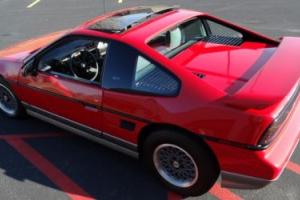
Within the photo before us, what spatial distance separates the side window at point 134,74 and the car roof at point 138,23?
0.46ft

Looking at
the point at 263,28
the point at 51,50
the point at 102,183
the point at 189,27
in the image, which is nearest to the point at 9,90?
the point at 51,50

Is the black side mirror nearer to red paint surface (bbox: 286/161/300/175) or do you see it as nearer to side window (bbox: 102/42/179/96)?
side window (bbox: 102/42/179/96)

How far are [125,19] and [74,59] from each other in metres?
0.82

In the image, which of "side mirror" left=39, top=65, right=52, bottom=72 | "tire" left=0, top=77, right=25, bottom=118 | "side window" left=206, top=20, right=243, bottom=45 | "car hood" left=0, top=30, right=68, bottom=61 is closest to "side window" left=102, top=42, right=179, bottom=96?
"side mirror" left=39, top=65, right=52, bottom=72

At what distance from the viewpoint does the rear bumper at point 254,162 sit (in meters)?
3.12

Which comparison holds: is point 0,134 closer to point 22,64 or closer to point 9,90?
point 9,90

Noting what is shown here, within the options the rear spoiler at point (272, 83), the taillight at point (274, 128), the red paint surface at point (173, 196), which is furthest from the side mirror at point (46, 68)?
the taillight at point (274, 128)

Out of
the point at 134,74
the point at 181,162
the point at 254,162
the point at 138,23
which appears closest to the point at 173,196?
the point at 181,162

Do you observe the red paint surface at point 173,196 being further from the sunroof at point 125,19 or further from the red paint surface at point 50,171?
the sunroof at point 125,19

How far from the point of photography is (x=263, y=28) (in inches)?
344

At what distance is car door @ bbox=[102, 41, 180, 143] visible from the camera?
3.47 meters

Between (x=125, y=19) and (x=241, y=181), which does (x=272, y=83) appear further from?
(x=125, y=19)

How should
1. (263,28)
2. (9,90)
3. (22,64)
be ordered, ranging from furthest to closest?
(263,28), (9,90), (22,64)

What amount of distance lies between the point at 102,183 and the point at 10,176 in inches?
41.9
